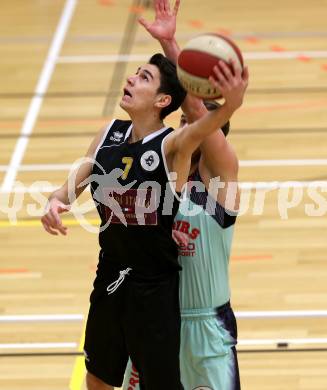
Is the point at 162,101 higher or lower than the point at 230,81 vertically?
higher

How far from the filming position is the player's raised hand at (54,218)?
5301 millimetres

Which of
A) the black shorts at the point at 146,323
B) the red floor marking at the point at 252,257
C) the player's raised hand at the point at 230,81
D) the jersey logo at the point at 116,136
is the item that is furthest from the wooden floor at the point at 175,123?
the player's raised hand at the point at 230,81

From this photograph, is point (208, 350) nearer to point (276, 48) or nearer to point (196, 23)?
point (276, 48)

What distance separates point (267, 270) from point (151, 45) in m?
5.68

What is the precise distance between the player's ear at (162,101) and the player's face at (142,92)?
0.05 ft

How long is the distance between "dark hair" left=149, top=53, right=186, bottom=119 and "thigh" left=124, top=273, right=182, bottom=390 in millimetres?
886

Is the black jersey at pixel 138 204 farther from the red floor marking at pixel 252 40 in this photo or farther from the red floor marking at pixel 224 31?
the red floor marking at pixel 224 31

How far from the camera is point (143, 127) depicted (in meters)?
5.48

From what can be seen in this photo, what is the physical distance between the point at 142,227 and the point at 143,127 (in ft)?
1.73

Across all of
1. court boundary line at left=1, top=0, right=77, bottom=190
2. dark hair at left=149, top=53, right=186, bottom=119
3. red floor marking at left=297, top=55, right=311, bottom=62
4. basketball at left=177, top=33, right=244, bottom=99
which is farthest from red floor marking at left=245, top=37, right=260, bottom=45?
basketball at left=177, top=33, right=244, bottom=99

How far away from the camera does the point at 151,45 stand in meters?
13.4

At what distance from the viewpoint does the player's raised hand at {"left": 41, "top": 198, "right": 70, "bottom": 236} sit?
5301mm

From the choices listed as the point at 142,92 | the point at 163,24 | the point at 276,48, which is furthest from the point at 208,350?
the point at 276,48

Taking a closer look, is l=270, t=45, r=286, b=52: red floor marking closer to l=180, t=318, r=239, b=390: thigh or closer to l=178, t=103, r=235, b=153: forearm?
l=180, t=318, r=239, b=390: thigh
